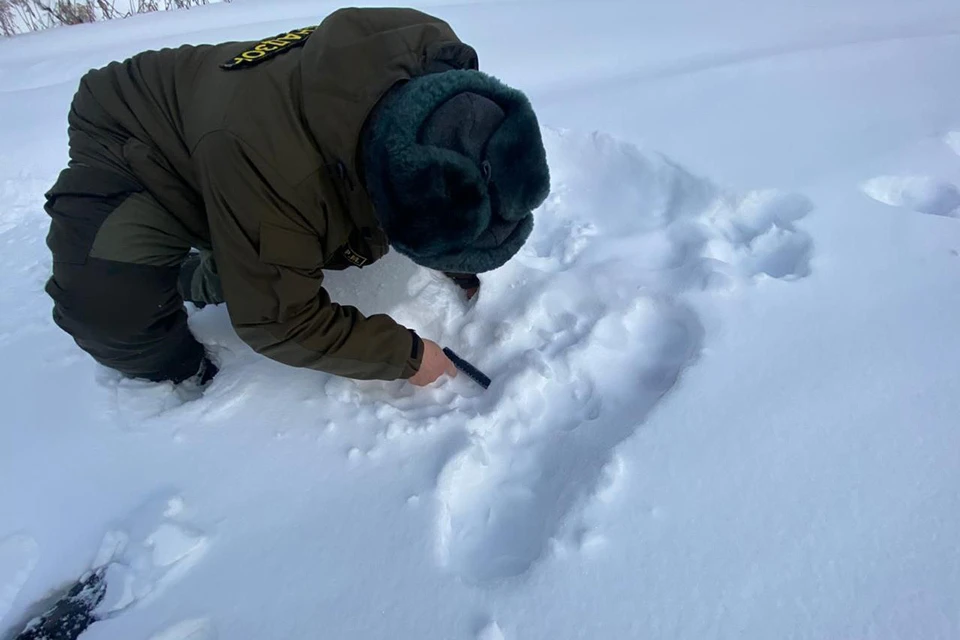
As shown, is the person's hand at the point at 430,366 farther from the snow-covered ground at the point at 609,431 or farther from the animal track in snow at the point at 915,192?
the animal track in snow at the point at 915,192

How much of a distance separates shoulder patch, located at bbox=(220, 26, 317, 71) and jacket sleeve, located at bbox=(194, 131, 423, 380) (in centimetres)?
14

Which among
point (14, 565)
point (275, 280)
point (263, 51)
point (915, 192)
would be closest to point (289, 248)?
point (275, 280)

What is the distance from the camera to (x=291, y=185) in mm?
902

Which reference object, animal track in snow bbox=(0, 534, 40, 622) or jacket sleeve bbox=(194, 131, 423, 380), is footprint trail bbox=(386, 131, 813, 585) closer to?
jacket sleeve bbox=(194, 131, 423, 380)

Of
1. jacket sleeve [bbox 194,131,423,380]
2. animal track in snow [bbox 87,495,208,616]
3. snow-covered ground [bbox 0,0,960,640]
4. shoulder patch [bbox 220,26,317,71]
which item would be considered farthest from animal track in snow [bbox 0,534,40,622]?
shoulder patch [bbox 220,26,317,71]

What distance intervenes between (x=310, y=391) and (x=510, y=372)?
0.40 meters

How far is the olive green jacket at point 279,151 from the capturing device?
88 cm

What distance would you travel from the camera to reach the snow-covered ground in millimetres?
837

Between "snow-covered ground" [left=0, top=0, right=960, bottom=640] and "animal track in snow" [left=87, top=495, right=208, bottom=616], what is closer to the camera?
"snow-covered ground" [left=0, top=0, right=960, bottom=640]

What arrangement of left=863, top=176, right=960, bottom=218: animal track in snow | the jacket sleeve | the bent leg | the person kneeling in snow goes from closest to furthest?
the person kneeling in snow → the jacket sleeve → the bent leg → left=863, top=176, right=960, bottom=218: animal track in snow

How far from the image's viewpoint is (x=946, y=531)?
0.82 metres

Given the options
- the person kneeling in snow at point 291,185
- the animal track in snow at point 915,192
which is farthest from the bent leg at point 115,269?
the animal track in snow at point 915,192

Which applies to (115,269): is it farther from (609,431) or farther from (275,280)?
(609,431)

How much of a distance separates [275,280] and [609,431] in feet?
2.01
